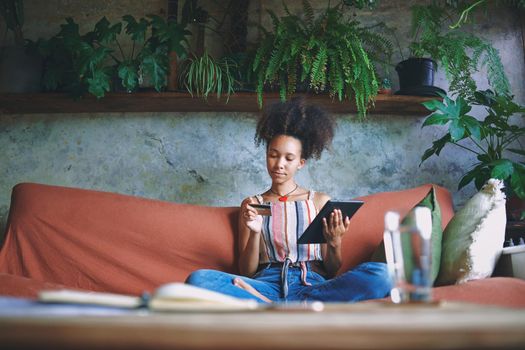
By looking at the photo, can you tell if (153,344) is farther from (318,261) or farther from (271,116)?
(271,116)

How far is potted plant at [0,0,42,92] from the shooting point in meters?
2.99

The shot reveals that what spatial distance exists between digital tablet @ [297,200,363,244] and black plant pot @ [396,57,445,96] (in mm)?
1072

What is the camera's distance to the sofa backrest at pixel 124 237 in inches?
95.2

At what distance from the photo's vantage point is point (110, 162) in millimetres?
3158

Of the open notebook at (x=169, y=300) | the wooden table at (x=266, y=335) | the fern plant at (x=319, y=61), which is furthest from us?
the fern plant at (x=319, y=61)

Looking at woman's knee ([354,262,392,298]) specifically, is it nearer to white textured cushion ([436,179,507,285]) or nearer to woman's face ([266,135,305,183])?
white textured cushion ([436,179,507,285])

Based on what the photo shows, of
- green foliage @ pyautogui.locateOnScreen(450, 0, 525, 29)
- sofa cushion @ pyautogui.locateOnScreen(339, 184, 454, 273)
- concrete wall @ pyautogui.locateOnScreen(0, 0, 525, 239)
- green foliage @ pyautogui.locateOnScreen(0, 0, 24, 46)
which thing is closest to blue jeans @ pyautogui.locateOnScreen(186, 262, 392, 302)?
sofa cushion @ pyautogui.locateOnScreen(339, 184, 454, 273)

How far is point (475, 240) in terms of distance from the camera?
202cm

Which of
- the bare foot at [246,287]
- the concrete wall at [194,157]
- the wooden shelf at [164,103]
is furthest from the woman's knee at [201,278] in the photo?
the wooden shelf at [164,103]

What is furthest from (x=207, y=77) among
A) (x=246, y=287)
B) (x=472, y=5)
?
(x=472, y=5)

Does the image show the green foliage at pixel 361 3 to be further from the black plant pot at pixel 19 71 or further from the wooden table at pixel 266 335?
the wooden table at pixel 266 335

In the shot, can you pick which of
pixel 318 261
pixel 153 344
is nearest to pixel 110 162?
pixel 318 261

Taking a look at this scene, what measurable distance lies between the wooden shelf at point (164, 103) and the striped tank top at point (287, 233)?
2.36 feet

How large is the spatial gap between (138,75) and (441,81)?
1.73 m
